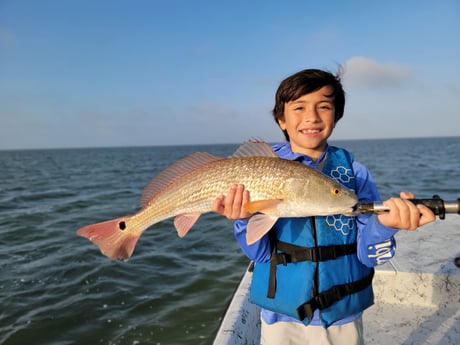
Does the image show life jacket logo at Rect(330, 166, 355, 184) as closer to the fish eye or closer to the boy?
the boy

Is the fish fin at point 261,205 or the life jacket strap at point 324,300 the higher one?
the fish fin at point 261,205

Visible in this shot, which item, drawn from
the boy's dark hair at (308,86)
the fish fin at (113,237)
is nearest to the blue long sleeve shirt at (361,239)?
the boy's dark hair at (308,86)

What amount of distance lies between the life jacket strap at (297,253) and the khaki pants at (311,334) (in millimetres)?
298

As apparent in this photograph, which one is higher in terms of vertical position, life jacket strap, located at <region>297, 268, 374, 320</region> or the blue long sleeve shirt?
the blue long sleeve shirt

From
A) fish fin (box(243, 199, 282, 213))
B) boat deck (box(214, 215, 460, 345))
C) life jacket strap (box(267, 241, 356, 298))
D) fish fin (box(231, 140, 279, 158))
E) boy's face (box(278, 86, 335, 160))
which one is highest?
boy's face (box(278, 86, 335, 160))

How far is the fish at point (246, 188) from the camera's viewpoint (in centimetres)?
272

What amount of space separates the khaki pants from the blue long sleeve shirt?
49 millimetres

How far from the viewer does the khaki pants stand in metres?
2.83

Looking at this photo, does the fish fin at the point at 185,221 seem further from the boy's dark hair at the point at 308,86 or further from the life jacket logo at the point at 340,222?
the boy's dark hair at the point at 308,86

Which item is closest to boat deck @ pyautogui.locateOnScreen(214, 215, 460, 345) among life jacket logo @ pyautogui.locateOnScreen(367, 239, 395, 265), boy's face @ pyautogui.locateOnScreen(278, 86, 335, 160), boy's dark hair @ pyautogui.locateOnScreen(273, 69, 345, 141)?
life jacket logo @ pyautogui.locateOnScreen(367, 239, 395, 265)

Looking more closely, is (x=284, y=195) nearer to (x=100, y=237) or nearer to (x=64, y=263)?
(x=100, y=237)

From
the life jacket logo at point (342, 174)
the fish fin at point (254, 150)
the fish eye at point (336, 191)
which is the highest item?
the fish fin at point (254, 150)

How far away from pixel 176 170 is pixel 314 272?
56.7 inches

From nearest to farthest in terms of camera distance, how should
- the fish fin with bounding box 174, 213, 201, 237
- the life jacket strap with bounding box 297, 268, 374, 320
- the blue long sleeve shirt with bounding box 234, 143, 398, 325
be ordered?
the blue long sleeve shirt with bounding box 234, 143, 398, 325
the life jacket strap with bounding box 297, 268, 374, 320
the fish fin with bounding box 174, 213, 201, 237
